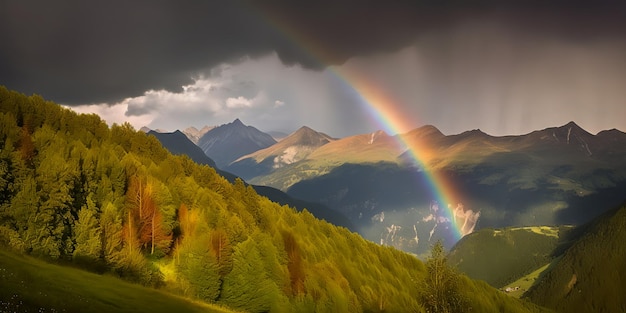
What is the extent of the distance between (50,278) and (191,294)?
3444 centimetres

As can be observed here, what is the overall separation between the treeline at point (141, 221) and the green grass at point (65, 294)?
18601 millimetres

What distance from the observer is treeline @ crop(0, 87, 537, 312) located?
70062mm

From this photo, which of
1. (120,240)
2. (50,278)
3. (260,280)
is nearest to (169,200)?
(120,240)

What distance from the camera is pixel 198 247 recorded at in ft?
273

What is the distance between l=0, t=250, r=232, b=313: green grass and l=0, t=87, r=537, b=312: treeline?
732 inches

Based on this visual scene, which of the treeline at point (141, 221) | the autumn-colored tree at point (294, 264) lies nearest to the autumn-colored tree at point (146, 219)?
the treeline at point (141, 221)

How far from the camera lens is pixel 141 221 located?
86125 millimetres

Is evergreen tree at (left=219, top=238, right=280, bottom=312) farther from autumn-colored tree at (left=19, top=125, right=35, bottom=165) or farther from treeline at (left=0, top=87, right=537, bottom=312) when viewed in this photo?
autumn-colored tree at (left=19, top=125, right=35, bottom=165)

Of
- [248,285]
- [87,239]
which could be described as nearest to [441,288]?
[248,285]

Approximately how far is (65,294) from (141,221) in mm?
47320

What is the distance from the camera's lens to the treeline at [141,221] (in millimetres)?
70062

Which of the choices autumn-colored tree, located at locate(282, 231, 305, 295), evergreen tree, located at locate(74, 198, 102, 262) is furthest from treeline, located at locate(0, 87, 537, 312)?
autumn-colored tree, located at locate(282, 231, 305, 295)

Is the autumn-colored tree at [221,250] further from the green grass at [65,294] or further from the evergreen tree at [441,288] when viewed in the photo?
the evergreen tree at [441,288]

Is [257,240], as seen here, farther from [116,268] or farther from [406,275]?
[406,275]
